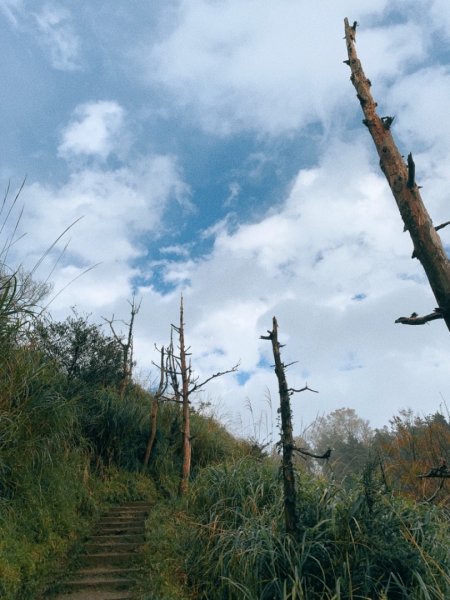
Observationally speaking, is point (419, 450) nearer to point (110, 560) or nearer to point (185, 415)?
point (185, 415)

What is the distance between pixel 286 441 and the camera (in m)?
5.39

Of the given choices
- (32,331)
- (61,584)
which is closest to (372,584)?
(61,584)

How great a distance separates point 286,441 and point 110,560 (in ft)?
11.6

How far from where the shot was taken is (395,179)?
4363 millimetres

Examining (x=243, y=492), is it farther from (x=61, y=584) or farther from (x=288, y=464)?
(x=61, y=584)

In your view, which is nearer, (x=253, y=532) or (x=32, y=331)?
(x=253, y=532)

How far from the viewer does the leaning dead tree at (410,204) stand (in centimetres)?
367

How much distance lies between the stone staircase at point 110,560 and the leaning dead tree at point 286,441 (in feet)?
7.44

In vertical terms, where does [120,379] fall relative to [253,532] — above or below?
above

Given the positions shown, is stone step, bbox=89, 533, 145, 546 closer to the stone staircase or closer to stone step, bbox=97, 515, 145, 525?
the stone staircase

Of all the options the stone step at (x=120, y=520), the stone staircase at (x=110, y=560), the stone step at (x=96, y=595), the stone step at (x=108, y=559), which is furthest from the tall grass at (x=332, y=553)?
the stone step at (x=120, y=520)

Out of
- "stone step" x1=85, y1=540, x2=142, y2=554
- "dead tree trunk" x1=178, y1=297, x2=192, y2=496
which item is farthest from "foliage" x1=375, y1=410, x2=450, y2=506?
"stone step" x1=85, y1=540, x2=142, y2=554

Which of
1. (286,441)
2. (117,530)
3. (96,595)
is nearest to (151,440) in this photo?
(117,530)

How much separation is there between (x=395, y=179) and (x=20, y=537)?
6.11 m
